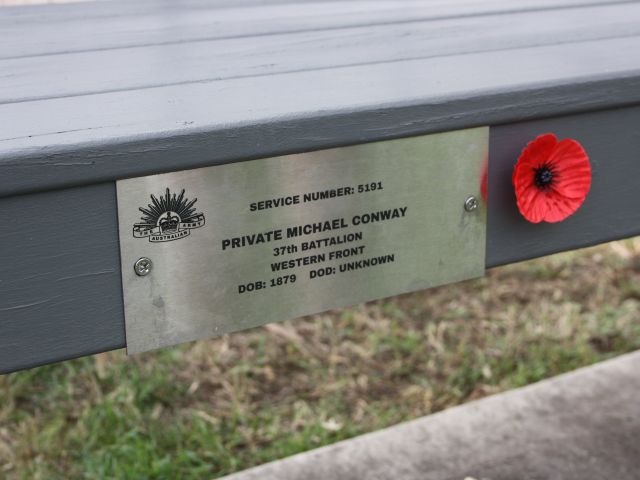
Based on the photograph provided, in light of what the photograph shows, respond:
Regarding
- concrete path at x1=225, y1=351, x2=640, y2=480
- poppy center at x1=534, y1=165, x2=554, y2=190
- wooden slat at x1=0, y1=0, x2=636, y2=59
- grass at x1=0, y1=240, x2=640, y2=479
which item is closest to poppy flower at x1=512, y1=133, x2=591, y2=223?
poppy center at x1=534, y1=165, x2=554, y2=190

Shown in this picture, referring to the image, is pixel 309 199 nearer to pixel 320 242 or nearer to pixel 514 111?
pixel 320 242

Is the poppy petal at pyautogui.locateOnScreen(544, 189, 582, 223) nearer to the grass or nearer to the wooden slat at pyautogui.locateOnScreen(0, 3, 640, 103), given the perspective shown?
the wooden slat at pyautogui.locateOnScreen(0, 3, 640, 103)

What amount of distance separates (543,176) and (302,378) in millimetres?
1430

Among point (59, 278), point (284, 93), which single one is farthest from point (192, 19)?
point (59, 278)

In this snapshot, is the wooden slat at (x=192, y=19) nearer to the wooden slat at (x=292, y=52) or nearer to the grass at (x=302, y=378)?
the wooden slat at (x=292, y=52)

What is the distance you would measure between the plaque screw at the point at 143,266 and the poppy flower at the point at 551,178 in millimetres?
489

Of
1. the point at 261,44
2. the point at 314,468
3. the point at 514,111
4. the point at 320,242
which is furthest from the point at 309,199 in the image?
the point at 314,468

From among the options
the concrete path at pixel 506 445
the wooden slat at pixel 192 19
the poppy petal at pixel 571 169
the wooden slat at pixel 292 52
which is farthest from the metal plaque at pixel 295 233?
the concrete path at pixel 506 445

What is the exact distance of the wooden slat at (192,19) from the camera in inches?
58.2

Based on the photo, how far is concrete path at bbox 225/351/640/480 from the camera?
2.06 meters

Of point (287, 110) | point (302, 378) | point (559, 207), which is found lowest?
point (302, 378)

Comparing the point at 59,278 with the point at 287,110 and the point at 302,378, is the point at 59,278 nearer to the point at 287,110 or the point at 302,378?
the point at 287,110

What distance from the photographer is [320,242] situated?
119 centimetres

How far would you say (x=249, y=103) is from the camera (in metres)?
1.15
